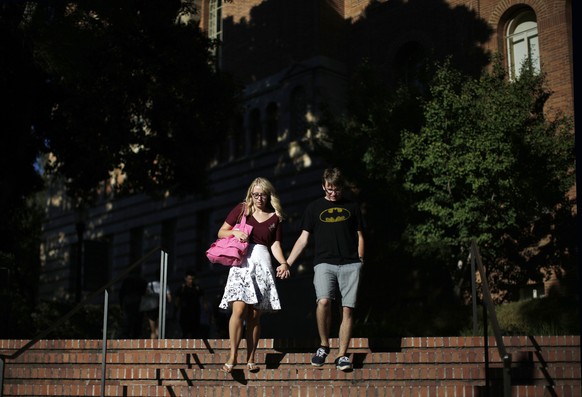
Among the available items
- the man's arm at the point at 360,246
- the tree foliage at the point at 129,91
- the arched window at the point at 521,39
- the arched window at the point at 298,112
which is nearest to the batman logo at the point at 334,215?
the man's arm at the point at 360,246

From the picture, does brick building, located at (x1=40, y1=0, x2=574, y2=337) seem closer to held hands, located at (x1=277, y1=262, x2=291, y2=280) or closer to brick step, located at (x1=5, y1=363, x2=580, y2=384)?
brick step, located at (x1=5, y1=363, x2=580, y2=384)

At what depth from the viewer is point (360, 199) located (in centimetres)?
2239

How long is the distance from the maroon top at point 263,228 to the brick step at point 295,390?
1587 mm

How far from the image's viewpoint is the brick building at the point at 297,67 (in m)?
23.2

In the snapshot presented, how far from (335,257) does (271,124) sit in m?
20.6

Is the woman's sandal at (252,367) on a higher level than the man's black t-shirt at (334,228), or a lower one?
lower

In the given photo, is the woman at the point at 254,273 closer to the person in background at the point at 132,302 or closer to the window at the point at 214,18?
the person in background at the point at 132,302

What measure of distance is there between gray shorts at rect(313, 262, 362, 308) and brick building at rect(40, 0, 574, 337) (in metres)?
13.1

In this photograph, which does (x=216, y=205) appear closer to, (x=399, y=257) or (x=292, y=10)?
(x=292, y=10)

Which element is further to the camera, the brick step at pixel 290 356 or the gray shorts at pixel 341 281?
the brick step at pixel 290 356

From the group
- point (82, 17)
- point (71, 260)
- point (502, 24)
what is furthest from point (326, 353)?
point (71, 260)

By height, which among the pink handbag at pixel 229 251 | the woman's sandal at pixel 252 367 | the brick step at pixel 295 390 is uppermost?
the pink handbag at pixel 229 251

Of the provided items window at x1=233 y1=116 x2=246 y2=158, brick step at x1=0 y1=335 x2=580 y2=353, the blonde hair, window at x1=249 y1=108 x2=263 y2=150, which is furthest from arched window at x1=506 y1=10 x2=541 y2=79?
the blonde hair

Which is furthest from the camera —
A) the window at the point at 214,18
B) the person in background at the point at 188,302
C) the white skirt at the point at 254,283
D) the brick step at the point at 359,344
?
the window at the point at 214,18
